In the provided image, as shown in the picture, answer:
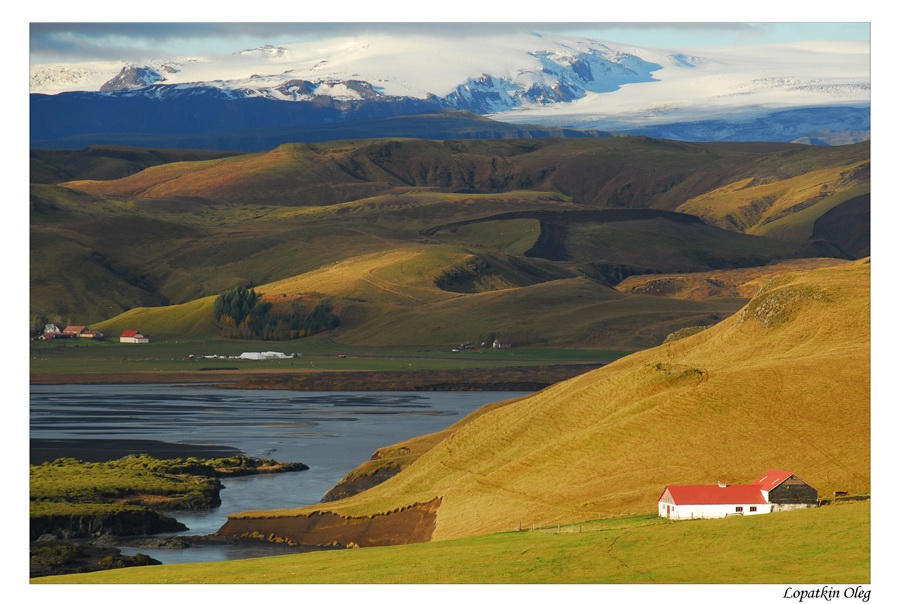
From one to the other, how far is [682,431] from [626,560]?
1553 cm

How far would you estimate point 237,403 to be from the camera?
491 ft

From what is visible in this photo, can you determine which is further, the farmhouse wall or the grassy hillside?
the farmhouse wall

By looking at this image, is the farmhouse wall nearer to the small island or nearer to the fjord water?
the fjord water

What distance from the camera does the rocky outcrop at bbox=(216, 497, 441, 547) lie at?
2425 inches

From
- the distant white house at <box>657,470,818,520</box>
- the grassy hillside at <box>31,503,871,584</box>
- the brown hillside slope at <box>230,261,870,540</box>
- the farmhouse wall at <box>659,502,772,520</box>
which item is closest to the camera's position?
the grassy hillside at <box>31,503,871,584</box>

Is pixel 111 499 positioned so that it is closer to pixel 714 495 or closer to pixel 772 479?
pixel 714 495

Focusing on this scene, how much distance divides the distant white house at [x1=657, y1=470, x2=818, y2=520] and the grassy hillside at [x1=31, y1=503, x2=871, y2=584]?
1.33 m

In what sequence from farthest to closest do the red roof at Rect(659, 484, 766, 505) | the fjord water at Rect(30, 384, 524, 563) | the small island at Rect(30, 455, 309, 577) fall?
the fjord water at Rect(30, 384, 524, 563), the small island at Rect(30, 455, 309, 577), the red roof at Rect(659, 484, 766, 505)

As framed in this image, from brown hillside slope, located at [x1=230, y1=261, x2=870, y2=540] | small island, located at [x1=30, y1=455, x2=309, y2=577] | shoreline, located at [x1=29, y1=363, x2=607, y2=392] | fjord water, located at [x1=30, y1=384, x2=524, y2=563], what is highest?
brown hillside slope, located at [x1=230, y1=261, x2=870, y2=540]

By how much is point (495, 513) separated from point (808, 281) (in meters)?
23.5

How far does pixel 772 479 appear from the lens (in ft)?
171

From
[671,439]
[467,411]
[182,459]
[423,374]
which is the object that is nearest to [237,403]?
[467,411]

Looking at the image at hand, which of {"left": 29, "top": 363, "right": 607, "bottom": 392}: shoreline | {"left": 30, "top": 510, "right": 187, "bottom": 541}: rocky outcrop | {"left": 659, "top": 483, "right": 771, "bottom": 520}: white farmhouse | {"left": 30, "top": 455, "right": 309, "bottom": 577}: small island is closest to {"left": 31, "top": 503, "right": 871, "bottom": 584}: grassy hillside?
{"left": 659, "top": 483, "right": 771, "bottom": 520}: white farmhouse

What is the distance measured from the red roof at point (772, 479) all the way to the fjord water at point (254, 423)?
2390 centimetres
